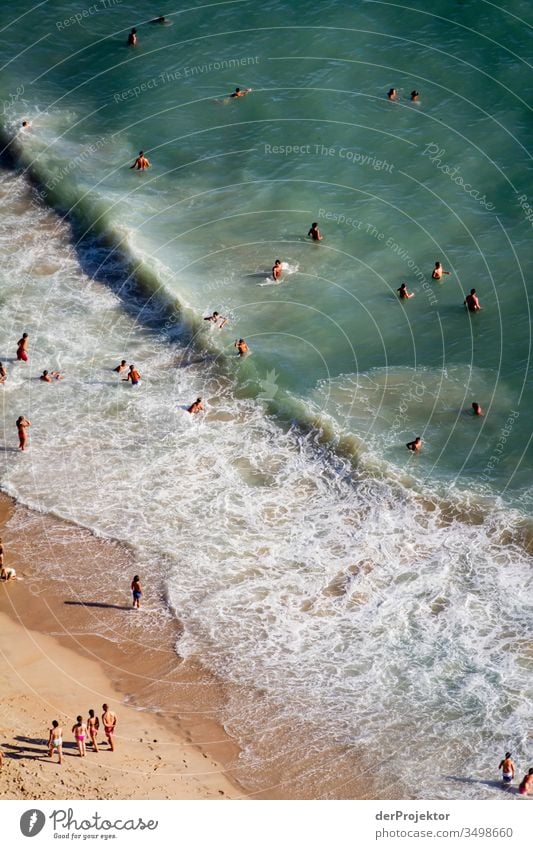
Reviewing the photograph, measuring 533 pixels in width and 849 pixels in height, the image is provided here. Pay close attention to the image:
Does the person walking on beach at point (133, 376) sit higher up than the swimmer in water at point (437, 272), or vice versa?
the swimmer in water at point (437, 272)

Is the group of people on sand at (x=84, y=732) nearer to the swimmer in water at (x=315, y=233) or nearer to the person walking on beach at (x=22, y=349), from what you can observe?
the person walking on beach at (x=22, y=349)

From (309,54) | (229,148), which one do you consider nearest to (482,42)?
(309,54)

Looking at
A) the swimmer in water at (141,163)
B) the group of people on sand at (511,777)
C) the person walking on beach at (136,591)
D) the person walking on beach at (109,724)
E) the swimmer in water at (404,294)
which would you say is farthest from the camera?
the swimmer in water at (141,163)

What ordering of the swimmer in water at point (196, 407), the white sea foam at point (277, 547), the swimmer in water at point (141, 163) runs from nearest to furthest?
the white sea foam at point (277, 547) → the swimmer in water at point (196, 407) → the swimmer in water at point (141, 163)

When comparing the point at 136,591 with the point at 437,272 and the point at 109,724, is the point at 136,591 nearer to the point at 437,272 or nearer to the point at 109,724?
the point at 109,724

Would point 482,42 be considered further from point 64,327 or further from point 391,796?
point 391,796

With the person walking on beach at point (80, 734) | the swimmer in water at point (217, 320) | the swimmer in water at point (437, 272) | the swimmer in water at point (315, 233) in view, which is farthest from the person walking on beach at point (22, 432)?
the swimmer in water at point (437, 272)

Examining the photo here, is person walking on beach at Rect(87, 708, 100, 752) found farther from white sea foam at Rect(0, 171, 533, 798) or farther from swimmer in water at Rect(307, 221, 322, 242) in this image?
swimmer in water at Rect(307, 221, 322, 242)

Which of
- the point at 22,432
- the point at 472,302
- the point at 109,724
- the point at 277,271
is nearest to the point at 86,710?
the point at 109,724
